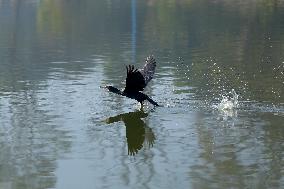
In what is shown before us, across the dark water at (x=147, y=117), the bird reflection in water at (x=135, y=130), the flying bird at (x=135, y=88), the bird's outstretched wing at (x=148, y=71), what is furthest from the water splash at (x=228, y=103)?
the bird's outstretched wing at (x=148, y=71)

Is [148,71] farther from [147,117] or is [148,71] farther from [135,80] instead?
[147,117]

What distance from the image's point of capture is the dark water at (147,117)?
14.0 m

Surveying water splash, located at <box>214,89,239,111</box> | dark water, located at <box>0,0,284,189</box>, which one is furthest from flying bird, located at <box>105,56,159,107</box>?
water splash, located at <box>214,89,239,111</box>

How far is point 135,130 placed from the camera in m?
18.1

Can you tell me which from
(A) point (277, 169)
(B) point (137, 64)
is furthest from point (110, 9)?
(A) point (277, 169)

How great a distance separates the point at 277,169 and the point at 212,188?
5.81ft

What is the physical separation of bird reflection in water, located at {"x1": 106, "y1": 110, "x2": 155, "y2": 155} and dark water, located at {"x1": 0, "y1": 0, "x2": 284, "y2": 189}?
0.09ft

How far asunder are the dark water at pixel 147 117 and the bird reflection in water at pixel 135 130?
3 centimetres

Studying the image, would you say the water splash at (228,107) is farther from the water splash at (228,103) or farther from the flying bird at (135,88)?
the flying bird at (135,88)

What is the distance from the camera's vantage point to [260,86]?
905 inches

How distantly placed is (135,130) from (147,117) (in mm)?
1177

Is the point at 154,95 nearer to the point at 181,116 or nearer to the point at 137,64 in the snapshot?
the point at 181,116

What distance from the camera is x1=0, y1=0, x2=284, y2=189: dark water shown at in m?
14.0

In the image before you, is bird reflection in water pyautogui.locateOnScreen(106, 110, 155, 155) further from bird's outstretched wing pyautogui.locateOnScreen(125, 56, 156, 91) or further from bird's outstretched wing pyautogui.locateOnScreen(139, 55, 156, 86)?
bird's outstretched wing pyautogui.locateOnScreen(139, 55, 156, 86)
